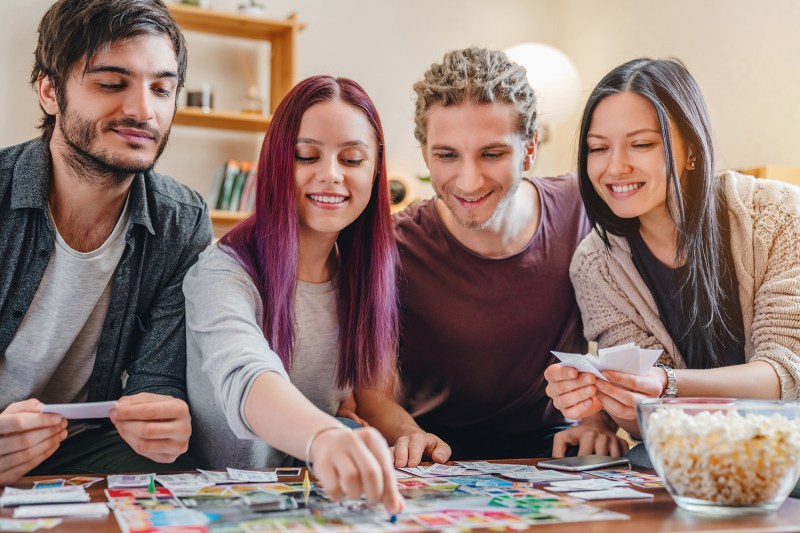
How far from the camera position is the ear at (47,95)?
1.81 m

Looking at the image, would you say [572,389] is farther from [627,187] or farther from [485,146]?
[485,146]

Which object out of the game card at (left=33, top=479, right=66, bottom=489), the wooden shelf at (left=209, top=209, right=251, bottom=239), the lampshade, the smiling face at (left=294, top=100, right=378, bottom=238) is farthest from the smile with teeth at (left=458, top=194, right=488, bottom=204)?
the lampshade

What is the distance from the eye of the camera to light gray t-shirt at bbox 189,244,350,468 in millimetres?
1245

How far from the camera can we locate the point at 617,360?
1.38m

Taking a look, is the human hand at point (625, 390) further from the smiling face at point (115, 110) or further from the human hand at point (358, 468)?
the smiling face at point (115, 110)

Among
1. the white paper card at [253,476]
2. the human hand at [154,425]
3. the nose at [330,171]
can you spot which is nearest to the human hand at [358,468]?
the white paper card at [253,476]

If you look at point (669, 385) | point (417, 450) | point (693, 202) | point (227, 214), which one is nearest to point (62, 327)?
point (417, 450)

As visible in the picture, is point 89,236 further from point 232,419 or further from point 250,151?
point 250,151

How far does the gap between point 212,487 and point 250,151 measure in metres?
3.00

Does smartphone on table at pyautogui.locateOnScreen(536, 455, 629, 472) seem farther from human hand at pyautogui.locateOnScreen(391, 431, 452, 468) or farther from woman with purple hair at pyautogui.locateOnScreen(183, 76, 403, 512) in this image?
woman with purple hair at pyautogui.locateOnScreen(183, 76, 403, 512)

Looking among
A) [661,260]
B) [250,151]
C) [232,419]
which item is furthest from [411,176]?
[232,419]

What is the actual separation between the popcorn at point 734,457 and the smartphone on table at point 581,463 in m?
0.37

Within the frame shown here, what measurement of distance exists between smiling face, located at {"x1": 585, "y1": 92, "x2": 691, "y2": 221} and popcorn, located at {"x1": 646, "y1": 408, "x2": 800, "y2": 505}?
0.78 metres

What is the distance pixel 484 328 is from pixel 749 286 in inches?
24.9
